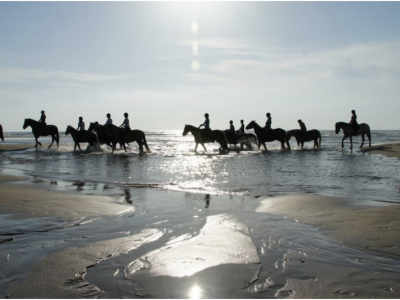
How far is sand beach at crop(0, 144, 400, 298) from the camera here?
3150 mm

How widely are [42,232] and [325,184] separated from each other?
25.4 feet

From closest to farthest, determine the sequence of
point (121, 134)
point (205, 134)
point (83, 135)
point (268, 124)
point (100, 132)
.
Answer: point (121, 134) < point (205, 134) < point (83, 135) < point (100, 132) < point (268, 124)

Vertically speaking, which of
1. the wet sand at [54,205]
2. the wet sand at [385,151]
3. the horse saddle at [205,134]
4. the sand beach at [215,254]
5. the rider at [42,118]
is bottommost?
the sand beach at [215,254]

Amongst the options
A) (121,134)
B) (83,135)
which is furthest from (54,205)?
(83,135)

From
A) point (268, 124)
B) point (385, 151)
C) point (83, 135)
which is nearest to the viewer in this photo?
point (385, 151)

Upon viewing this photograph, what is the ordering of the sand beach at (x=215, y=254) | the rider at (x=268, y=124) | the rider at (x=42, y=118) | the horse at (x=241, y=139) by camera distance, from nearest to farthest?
the sand beach at (x=215, y=254)
the rider at (x=268, y=124)
the rider at (x=42, y=118)
the horse at (x=241, y=139)

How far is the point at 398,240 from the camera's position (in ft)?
14.7

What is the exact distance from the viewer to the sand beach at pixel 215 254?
3.15 m

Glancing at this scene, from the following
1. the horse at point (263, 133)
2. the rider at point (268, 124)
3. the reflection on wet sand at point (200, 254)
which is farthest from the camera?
the horse at point (263, 133)

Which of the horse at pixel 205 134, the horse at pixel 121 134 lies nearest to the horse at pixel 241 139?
the horse at pixel 205 134

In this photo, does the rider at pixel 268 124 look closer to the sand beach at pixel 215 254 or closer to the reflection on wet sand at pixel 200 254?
the sand beach at pixel 215 254

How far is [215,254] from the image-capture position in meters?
4.07

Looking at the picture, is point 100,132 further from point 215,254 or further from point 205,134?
point 215,254

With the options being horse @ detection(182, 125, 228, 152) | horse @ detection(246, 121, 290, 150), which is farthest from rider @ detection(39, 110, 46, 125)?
horse @ detection(246, 121, 290, 150)
